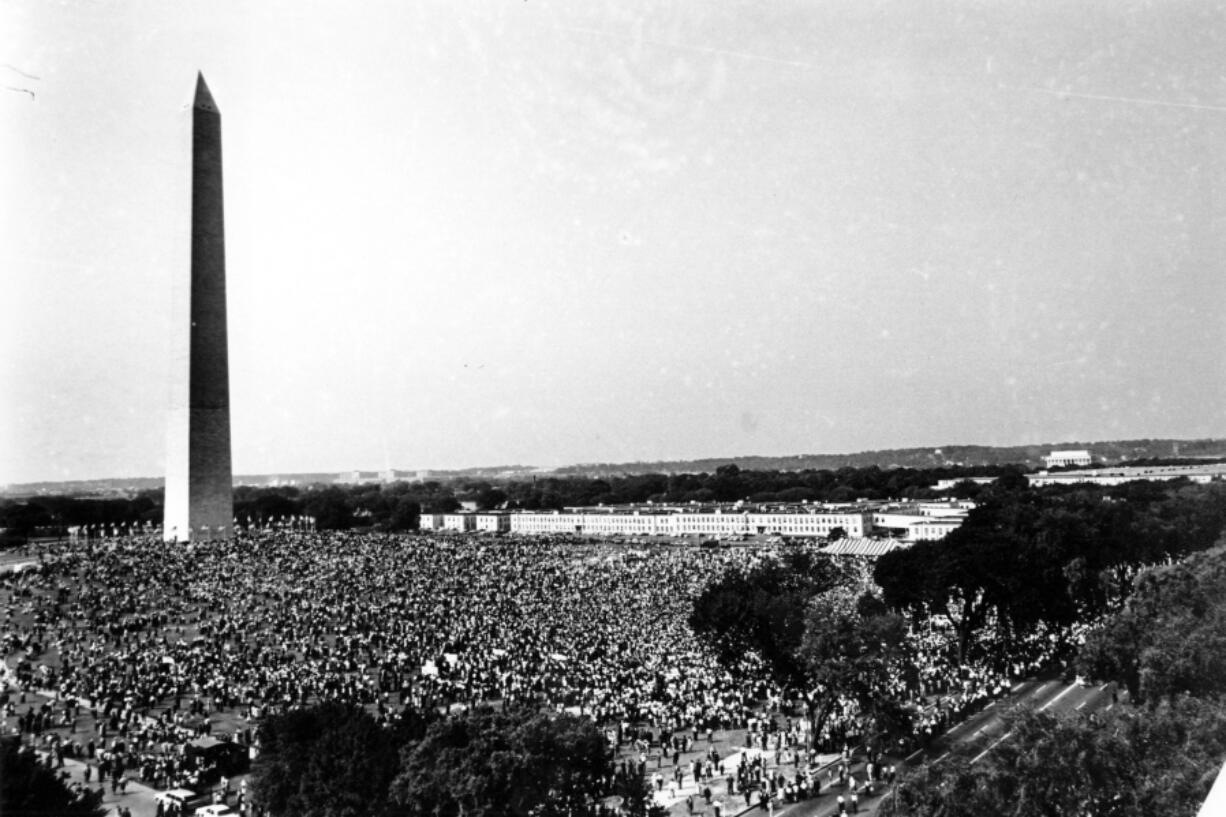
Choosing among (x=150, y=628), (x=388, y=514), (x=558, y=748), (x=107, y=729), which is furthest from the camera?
(x=388, y=514)

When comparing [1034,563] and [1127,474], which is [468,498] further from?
[1034,563]

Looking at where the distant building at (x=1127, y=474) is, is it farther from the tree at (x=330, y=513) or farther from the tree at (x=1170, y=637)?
the tree at (x=1170, y=637)

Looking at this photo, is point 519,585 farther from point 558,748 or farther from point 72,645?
point 558,748

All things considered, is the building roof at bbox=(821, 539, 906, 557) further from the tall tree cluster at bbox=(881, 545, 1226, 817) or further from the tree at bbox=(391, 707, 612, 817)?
the tree at bbox=(391, 707, 612, 817)

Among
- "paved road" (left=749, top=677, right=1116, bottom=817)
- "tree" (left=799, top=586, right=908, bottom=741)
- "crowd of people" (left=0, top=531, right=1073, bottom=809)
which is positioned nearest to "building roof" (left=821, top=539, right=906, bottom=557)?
"crowd of people" (left=0, top=531, right=1073, bottom=809)

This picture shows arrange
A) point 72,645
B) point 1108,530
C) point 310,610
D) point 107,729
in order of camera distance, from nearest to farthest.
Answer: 1. point 107,729
2. point 72,645
3. point 310,610
4. point 1108,530

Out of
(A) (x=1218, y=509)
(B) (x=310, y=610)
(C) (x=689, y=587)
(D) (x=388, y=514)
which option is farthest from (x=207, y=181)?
(D) (x=388, y=514)

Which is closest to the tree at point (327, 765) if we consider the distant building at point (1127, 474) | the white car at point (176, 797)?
the white car at point (176, 797)
